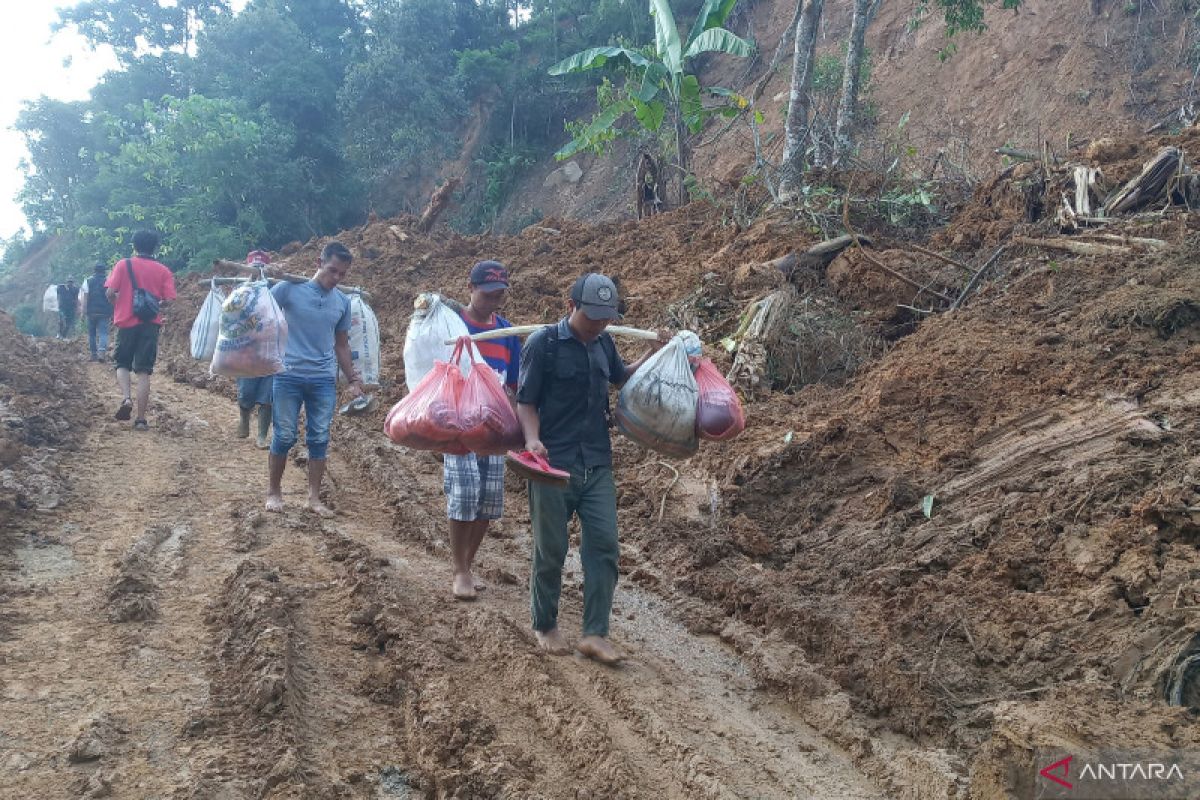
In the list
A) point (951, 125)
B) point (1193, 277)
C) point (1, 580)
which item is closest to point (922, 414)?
point (1193, 277)

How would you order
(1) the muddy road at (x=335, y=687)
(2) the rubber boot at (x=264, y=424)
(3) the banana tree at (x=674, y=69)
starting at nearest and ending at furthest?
(1) the muddy road at (x=335, y=687)
(2) the rubber boot at (x=264, y=424)
(3) the banana tree at (x=674, y=69)

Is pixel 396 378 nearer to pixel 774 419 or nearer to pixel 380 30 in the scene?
pixel 774 419

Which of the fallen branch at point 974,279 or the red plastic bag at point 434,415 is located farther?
the fallen branch at point 974,279

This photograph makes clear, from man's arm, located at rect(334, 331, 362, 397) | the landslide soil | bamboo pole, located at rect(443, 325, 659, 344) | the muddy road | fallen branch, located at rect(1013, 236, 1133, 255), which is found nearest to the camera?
the muddy road

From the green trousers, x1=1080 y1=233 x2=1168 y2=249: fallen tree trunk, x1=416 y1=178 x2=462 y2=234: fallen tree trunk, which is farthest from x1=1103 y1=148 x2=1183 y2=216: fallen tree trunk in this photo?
x1=416 y1=178 x2=462 y2=234: fallen tree trunk

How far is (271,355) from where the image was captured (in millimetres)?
5617

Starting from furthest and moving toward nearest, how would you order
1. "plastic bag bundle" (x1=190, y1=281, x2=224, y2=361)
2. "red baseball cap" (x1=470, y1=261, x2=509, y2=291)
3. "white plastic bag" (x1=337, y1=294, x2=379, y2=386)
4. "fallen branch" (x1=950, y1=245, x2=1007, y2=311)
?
"plastic bag bundle" (x1=190, y1=281, x2=224, y2=361) → "fallen branch" (x1=950, y1=245, x2=1007, y2=311) → "white plastic bag" (x1=337, y1=294, x2=379, y2=386) → "red baseball cap" (x1=470, y1=261, x2=509, y2=291)

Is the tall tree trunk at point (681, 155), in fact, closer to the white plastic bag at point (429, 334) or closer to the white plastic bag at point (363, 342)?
the white plastic bag at point (363, 342)

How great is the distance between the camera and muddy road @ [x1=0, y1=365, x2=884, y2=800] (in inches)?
111

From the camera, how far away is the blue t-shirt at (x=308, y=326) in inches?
227

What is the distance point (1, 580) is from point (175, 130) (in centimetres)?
2027

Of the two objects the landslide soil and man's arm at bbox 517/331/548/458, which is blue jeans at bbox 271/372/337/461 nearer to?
the landslide soil

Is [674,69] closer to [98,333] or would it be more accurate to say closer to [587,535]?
[98,333]

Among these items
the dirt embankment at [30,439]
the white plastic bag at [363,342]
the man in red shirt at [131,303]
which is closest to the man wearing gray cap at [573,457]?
the dirt embankment at [30,439]
